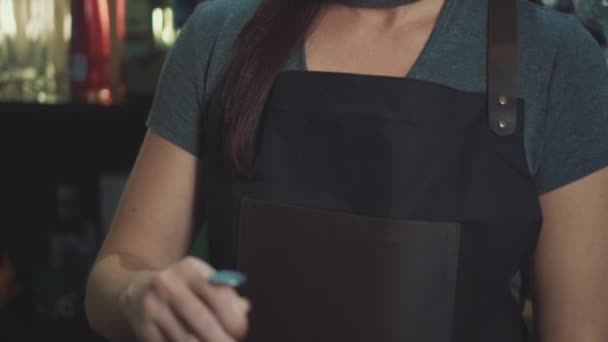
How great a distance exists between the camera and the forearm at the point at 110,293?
108 centimetres

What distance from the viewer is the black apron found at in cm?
110

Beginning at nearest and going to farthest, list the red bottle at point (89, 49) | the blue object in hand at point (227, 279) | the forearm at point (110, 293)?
the blue object in hand at point (227, 279) → the forearm at point (110, 293) → the red bottle at point (89, 49)

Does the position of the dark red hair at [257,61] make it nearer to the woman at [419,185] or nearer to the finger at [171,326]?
the woman at [419,185]

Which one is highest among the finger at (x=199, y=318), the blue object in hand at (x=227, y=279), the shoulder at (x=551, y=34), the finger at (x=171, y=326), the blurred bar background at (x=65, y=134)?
the shoulder at (x=551, y=34)

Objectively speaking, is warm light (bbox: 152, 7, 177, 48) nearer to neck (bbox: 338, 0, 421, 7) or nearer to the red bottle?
the red bottle

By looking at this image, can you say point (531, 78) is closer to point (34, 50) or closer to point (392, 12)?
point (392, 12)

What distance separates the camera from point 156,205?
119cm

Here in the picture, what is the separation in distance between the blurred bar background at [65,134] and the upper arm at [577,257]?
2.22 feet

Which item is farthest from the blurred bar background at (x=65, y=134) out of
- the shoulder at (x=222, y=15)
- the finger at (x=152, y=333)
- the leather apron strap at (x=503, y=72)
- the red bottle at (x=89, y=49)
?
the finger at (x=152, y=333)

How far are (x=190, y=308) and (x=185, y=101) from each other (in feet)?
1.51

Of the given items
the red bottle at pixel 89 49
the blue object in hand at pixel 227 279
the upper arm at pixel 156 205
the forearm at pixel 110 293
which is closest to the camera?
the blue object in hand at pixel 227 279

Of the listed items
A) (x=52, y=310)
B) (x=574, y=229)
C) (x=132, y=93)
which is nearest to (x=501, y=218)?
(x=574, y=229)

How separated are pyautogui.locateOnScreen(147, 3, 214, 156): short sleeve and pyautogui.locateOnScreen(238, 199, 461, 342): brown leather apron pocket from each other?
0.52 feet

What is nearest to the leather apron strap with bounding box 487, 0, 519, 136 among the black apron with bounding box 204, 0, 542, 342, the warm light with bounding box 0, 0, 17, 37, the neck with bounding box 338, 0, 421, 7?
the black apron with bounding box 204, 0, 542, 342
